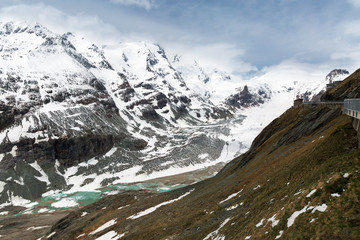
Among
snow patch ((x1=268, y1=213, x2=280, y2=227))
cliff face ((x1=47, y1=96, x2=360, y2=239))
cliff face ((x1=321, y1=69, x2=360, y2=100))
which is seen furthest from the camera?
cliff face ((x1=321, y1=69, x2=360, y2=100))

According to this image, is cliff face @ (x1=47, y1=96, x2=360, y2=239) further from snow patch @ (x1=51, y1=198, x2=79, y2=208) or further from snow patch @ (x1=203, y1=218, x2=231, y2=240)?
snow patch @ (x1=51, y1=198, x2=79, y2=208)

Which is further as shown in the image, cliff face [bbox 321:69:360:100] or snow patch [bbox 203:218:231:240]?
cliff face [bbox 321:69:360:100]

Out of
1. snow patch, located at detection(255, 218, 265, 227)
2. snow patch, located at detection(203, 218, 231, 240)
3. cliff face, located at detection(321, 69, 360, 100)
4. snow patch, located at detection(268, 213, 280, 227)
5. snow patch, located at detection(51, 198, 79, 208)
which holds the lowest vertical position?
snow patch, located at detection(51, 198, 79, 208)

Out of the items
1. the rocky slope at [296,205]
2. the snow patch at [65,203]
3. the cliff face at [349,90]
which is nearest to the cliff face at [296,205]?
the rocky slope at [296,205]

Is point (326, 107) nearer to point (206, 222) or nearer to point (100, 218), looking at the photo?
point (206, 222)

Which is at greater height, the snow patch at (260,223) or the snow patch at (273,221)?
the snow patch at (273,221)

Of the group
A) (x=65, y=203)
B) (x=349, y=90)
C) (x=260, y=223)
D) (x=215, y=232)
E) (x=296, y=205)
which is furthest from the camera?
(x=65, y=203)

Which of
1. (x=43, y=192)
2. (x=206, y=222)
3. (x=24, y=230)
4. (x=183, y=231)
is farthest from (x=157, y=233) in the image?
(x=43, y=192)

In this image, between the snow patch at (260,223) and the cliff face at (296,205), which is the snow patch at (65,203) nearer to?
the cliff face at (296,205)

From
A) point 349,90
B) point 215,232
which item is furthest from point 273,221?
point 349,90

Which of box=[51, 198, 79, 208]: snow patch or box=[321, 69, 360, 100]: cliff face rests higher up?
box=[321, 69, 360, 100]: cliff face

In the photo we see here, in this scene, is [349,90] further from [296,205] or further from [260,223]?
[260,223]

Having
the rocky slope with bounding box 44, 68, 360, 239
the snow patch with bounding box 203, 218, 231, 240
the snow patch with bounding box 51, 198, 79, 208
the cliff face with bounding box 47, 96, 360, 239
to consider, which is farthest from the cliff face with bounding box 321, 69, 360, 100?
the snow patch with bounding box 51, 198, 79, 208

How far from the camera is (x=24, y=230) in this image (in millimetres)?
119875
